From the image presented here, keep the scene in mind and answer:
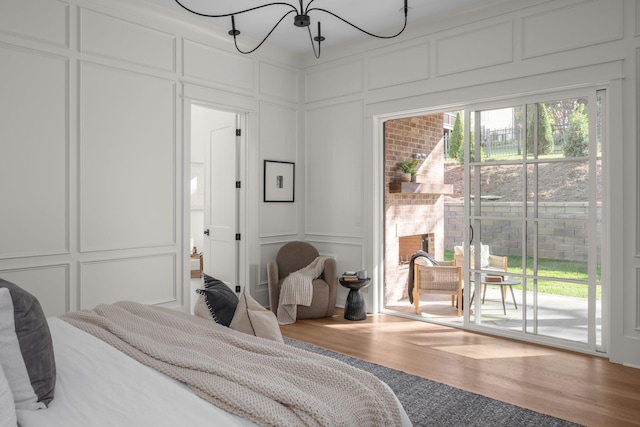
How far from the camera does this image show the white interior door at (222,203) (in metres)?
5.10

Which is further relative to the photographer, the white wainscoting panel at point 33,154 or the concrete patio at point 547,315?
the concrete patio at point 547,315

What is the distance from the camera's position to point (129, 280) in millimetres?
4008

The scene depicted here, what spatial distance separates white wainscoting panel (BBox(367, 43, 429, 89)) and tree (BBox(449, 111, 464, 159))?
3.59m

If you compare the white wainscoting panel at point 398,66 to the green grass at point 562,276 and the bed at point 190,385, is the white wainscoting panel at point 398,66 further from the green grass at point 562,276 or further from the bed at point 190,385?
the bed at point 190,385

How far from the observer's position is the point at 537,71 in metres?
3.77

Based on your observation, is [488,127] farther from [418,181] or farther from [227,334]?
[227,334]

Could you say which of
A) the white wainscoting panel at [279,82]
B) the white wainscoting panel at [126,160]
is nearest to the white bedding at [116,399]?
the white wainscoting panel at [126,160]

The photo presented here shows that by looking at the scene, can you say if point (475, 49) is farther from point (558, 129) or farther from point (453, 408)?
point (453, 408)

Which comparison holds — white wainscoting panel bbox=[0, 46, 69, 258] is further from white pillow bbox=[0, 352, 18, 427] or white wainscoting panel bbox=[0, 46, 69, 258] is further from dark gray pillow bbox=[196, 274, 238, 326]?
white pillow bbox=[0, 352, 18, 427]

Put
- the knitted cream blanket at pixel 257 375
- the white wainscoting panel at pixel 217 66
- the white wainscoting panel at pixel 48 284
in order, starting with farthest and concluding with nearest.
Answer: the white wainscoting panel at pixel 217 66, the white wainscoting panel at pixel 48 284, the knitted cream blanket at pixel 257 375

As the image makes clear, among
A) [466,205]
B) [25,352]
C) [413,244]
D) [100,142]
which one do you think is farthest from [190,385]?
[413,244]

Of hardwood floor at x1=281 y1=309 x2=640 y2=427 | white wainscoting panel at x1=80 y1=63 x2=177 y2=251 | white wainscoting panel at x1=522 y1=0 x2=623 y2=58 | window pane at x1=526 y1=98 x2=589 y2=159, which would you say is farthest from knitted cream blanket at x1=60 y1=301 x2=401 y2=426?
white wainscoting panel at x1=522 y1=0 x2=623 y2=58

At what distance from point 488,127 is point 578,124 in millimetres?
727

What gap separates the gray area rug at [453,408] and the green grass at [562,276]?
1.43m
